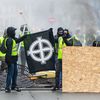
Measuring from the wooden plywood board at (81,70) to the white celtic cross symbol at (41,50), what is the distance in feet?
2.42

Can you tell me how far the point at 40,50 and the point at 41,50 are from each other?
0.09 feet

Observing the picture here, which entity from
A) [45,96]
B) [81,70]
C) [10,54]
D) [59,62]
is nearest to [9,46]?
[10,54]

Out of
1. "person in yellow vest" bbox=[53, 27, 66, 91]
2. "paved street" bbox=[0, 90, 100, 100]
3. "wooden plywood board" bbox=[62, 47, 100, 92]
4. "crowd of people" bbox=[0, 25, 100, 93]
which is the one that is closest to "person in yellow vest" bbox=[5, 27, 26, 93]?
"crowd of people" bbox=[0, 25, 100, 93]

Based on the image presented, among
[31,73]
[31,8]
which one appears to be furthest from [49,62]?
[31,8]

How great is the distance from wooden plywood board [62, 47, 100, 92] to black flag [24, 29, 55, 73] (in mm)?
753

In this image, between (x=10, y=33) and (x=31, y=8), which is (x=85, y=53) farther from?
(x=31, y=8)

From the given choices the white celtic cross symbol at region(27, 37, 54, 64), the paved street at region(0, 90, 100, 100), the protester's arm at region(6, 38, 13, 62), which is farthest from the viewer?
the white celtic cross symbol at region(27, 37, 54, 64)

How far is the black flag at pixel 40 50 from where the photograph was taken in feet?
60.6

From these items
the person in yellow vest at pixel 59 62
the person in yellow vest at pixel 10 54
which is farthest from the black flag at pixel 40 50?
the person in yellow vest at pixel 10 54

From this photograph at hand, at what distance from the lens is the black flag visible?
1848cm

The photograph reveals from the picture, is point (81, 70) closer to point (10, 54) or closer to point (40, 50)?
point (40, 50)

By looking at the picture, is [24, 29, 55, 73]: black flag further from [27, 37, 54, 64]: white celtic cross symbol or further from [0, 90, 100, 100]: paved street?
[0, 90, 100, 100]: paved street

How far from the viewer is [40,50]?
1847cm

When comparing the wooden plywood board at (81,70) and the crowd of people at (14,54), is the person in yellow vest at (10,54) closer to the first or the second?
the crowd of people at (14,54)
